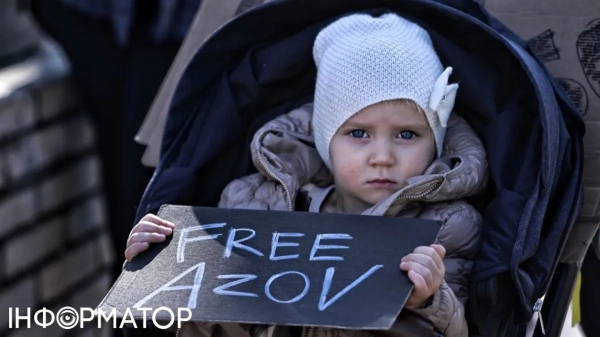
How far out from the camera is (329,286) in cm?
209

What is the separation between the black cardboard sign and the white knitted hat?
0.32 metres

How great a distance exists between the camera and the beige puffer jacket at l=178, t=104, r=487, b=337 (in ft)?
7.41

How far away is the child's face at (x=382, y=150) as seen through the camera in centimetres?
245

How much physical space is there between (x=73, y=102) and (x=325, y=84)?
1.64 m

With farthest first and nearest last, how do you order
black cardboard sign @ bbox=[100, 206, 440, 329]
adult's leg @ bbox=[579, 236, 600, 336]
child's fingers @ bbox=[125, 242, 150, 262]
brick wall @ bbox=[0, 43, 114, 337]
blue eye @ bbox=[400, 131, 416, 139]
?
1. brick wall @ bbox=[0, 43, 114, 337]
2. adult's leg @ bbox=[579, 236, 600, 336]
3. blue eye @ bbox=[400, 131, 416, 139]
4. child's fingers @ bbox=[125, 242, 150, 262]
5. black cardboard sign @ bbox=[100, 206, 440, 329]

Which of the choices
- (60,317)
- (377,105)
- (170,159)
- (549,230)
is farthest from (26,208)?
(549,230)

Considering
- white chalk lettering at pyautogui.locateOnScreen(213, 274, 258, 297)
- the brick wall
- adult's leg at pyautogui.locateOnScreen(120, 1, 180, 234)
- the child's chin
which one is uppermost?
white chalk lettering at pyautogui.locateOnScreen(213, 274, 258, 297)

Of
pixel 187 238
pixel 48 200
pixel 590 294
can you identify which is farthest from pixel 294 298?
pixel 48 200

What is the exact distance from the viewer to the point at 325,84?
8.39 ft

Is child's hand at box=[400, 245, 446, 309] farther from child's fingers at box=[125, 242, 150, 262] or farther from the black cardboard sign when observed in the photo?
child's fingers at box=[125, 242, 150, 262]

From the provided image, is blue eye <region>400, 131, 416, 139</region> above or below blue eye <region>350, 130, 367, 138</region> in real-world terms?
above

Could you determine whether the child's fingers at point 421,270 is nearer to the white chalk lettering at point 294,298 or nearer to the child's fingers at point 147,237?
the white chalk lettering at point 294,298

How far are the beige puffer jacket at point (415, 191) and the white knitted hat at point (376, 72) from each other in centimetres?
8

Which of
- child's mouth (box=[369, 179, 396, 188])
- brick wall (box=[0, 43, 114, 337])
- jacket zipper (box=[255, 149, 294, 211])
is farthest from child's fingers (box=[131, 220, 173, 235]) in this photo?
brick wall (box=[0, 43, 114, 337])
